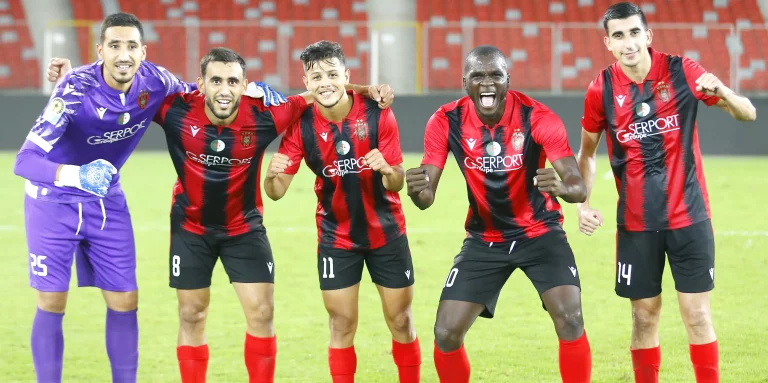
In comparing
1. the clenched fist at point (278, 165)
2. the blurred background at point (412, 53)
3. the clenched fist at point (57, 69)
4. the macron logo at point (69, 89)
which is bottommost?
the clenched fist at point (278, 165)

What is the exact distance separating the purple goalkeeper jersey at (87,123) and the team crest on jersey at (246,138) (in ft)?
1.66

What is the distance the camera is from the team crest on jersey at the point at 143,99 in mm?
5566

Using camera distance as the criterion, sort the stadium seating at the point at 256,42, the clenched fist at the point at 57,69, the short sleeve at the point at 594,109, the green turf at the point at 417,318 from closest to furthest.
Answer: the short sleeve at the point at 594,109
the clenched fist at the point at 57,69
the green turf at the point at 417,318
the stadium seating at the point at 256,42

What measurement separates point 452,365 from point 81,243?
83.1 inches

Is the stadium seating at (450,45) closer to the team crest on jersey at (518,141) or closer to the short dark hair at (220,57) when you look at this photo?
the short dark hair at (220,57)

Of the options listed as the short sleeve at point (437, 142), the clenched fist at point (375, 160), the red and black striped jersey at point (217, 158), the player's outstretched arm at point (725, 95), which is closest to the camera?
the player's outstretched arm at point (725, 95)

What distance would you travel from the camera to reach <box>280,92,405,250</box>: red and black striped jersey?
221 inches

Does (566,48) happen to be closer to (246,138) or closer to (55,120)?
(246,138)

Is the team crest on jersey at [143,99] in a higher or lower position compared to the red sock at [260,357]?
higher

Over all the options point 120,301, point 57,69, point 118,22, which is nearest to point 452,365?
point 120,301

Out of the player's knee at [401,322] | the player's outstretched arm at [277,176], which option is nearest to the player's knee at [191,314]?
the player's outstretched arm at [277,176]

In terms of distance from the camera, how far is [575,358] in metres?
5.14

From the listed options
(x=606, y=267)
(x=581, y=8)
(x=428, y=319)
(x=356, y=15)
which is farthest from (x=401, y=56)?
(x=428, y=319)

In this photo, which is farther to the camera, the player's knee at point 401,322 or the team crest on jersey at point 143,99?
the player's knee at point 401,322
